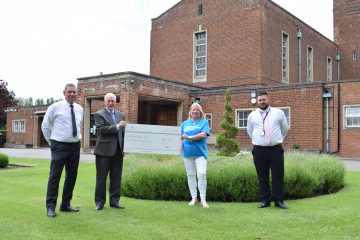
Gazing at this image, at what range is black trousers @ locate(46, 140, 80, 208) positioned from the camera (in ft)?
21.7

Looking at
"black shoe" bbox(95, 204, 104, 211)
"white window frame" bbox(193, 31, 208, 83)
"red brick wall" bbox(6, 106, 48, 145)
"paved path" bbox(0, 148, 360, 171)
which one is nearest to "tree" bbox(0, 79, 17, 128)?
"red brick wall" bbox(6, 106, 48, 145)

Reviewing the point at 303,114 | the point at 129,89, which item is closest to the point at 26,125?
the point at 129,89

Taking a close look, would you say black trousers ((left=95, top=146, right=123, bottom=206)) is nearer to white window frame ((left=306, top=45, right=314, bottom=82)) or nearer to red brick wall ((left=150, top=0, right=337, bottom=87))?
Result: red brick wall ((left=150, top=0, right=337, bottom=87))

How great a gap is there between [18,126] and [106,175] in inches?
1327

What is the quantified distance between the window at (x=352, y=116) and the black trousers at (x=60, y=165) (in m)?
16.8

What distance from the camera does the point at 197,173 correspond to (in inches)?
286

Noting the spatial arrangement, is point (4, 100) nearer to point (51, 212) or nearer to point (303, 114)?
point (303, 114)

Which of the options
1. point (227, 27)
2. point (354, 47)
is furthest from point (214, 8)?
point (354, 47)

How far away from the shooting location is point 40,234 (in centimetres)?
530

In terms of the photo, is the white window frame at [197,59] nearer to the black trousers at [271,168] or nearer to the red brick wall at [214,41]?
the red brick wall at [214,41]

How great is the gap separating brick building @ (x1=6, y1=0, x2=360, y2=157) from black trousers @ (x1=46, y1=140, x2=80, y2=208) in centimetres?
1412

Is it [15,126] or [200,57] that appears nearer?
[200,57]

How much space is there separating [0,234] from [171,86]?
62.0 ft

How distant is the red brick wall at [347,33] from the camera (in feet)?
125
